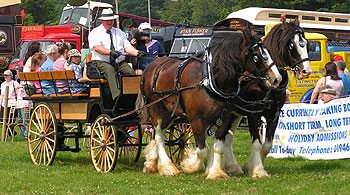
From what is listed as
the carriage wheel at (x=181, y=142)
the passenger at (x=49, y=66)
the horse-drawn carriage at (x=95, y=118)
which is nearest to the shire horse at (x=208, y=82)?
the horse-drawn carriage at (x=95, y=118)

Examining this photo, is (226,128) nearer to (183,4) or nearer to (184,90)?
(184,90)

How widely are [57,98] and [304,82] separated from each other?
7820mm

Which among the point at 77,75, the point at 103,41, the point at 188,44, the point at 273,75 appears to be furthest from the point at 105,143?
the point at 188,44

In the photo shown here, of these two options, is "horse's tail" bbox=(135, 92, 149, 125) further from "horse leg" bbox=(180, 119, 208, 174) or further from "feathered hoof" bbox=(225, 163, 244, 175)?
"feathered hoof" bbox=(225, 163, 244, 175)

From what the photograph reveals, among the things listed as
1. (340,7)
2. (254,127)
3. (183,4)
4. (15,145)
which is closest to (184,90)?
(254,127)

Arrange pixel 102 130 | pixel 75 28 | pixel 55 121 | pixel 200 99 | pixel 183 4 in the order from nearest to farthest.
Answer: pixel 200 99, pixel 102 130, pixel 55 121, pixel 75 28, pixel 183 4

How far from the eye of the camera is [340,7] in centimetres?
4203

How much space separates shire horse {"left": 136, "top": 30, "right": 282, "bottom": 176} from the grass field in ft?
2.09

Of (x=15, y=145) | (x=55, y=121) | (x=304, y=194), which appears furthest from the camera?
(x=15, y=145)

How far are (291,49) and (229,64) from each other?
1.00m

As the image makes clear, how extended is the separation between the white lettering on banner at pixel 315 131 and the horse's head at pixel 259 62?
2830 millimetres

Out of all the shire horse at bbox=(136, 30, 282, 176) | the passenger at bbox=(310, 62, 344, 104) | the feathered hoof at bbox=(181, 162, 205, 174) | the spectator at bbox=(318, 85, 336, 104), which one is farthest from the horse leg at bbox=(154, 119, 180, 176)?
the passenger at bbox=(310, 62, 344, 104)

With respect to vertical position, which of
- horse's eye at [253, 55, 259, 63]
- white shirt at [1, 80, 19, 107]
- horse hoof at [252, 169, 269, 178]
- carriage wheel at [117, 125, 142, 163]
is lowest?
white shirt at [1, 80, 19, 107]

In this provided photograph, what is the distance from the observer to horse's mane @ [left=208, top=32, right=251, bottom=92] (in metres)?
9.05
